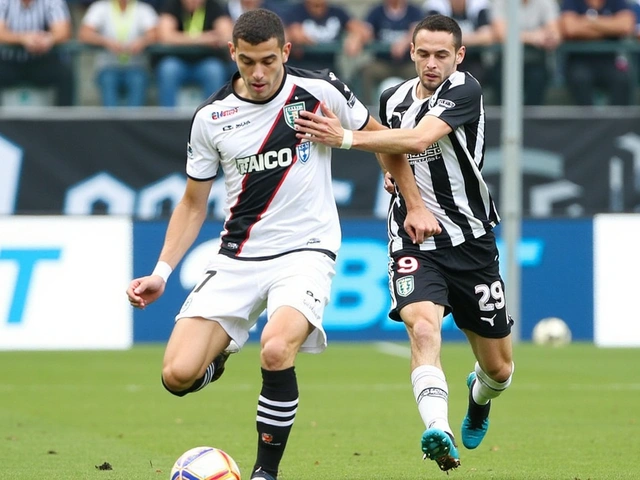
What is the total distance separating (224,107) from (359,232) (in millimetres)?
8245

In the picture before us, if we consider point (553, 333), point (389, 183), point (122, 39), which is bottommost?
point (553, 333)

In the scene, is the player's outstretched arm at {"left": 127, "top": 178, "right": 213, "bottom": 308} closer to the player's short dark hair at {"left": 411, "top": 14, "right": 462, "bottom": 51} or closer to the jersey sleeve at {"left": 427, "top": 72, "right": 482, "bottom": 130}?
the jersey sleeve at {"left": 427, "top": 72, "right": 482, "bottom": 130}

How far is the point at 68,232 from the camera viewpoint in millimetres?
14250

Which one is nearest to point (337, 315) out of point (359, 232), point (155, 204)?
point (359, 232)

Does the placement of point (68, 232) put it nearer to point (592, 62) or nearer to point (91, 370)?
point (91, 370)

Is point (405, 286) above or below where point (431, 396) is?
above

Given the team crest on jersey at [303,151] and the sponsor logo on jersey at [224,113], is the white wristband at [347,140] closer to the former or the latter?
the team crest on jersey at [303,151]

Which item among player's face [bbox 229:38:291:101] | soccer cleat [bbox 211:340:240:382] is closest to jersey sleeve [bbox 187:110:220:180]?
player's face [bbox 229:38:291:101]

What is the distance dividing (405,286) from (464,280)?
15.3 inches

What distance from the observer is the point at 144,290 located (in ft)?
20.5

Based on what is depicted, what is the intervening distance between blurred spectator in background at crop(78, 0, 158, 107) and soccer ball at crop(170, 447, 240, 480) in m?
11.4

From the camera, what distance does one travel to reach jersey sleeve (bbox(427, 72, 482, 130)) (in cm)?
682

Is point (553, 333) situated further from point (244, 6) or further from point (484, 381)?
point (484, 381)

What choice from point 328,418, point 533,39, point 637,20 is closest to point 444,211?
point 328,418
